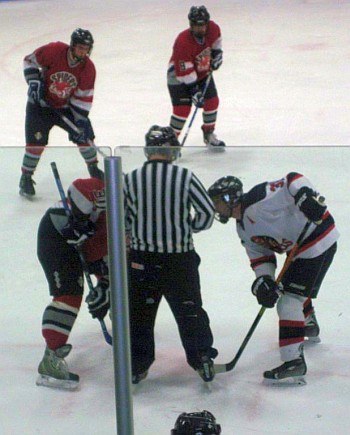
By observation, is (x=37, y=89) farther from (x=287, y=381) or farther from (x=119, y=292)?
(x=119, y=292)

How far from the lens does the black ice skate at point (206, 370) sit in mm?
2256

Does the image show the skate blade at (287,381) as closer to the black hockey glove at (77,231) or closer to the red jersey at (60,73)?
the black hockey glove at (77,231)

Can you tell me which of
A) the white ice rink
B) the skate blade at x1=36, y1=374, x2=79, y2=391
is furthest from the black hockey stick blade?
the skate blade at x1=36, y1=374, x2=79, y2=391

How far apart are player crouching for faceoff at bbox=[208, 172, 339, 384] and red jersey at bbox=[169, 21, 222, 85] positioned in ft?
8.73

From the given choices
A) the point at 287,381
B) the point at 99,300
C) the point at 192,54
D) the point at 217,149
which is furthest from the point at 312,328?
the point at 192,54

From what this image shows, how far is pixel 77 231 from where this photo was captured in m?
2.24

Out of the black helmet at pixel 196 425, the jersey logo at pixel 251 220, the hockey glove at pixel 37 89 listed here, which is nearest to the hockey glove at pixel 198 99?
the hockey glove at pixel 37 89

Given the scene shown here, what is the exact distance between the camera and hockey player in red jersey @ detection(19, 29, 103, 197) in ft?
14.5

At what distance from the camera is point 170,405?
2281mm

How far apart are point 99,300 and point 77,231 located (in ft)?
0.54

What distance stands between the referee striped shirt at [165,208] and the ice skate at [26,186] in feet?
0.75

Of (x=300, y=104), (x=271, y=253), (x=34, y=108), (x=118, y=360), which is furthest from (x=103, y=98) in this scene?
(x=118, y=360)

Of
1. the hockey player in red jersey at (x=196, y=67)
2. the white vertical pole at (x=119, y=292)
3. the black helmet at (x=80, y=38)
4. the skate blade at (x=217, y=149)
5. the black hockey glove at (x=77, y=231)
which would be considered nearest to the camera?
the white vertical pole at (x=119, y=292)

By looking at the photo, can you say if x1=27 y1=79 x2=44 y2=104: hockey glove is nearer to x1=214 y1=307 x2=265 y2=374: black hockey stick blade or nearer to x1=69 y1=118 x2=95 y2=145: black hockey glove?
x1=69 y1=118 x2=95 y2=145: black hockey glove
